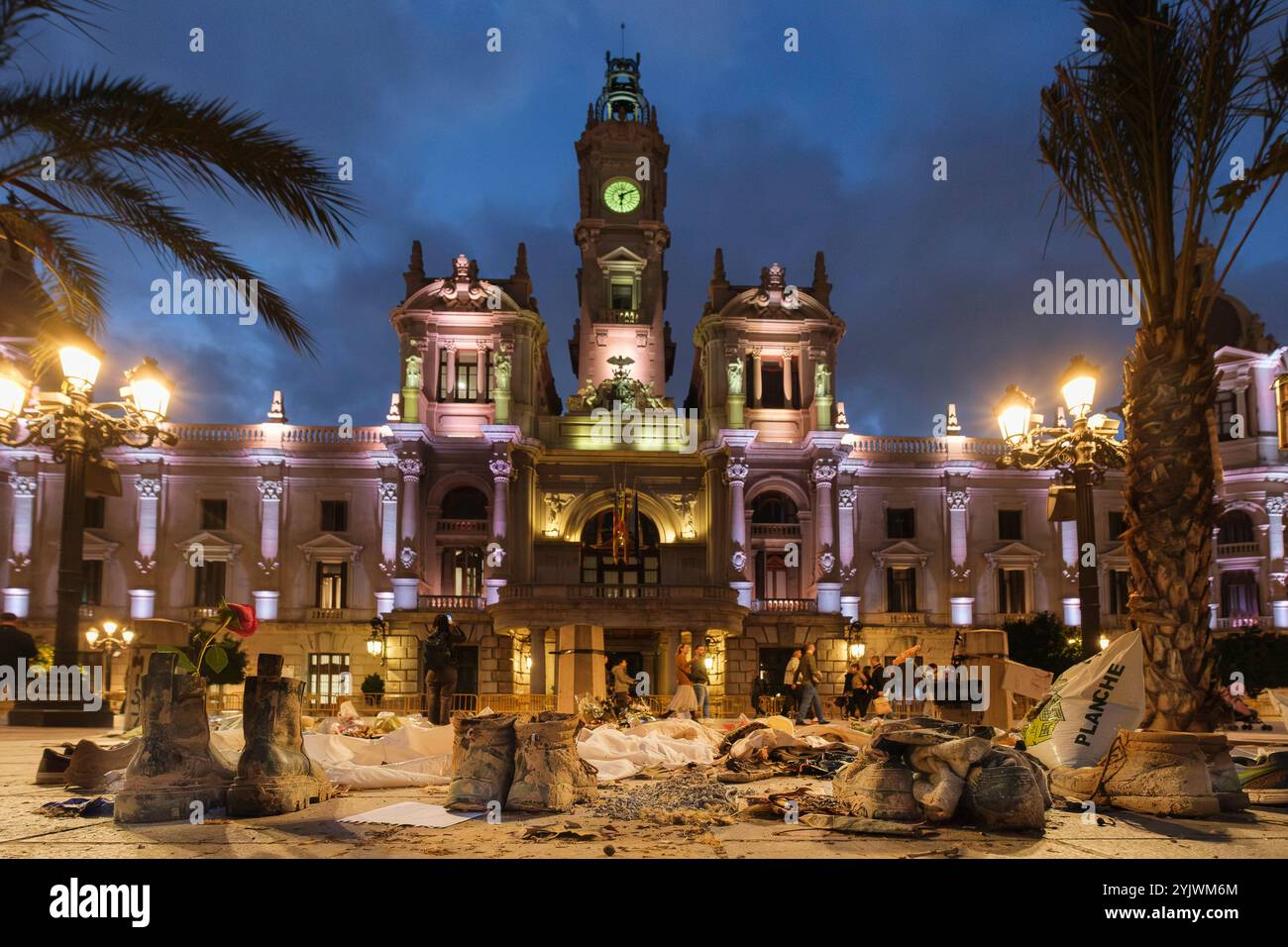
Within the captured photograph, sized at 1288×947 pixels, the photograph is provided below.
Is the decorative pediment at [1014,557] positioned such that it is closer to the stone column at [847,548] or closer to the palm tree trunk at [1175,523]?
the stone column at [847,548]

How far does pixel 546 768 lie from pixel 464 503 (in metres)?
32.5

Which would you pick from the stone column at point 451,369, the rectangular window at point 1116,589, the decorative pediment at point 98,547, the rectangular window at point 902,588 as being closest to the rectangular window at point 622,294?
the stone column at point 451,369

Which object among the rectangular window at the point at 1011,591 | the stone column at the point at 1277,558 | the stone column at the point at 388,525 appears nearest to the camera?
the stone column at the point at 1277,558

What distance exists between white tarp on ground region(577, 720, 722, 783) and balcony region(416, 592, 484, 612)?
81.7 feet

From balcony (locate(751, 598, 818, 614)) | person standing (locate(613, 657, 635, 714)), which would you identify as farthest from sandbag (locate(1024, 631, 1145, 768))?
balcony (locate(751, 598, 818, 614))

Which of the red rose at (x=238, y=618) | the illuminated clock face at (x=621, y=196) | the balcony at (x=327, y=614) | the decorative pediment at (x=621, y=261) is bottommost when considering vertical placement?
the balcony at (x=327, y=614)

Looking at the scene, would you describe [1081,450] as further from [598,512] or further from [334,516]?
[334,516]

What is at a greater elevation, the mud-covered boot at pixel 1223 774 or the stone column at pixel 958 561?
the stone column at pixel 958 561

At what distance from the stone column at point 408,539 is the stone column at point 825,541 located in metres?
14.8

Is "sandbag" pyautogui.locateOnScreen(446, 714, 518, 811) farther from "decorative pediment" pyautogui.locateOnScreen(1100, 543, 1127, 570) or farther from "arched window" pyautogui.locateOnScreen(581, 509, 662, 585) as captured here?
"decorative pediment" pyautogui.locateOnScreen(1100, 543, 1127, 570)

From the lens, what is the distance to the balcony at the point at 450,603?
37.2m

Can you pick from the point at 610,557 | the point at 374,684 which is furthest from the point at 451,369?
the point at 374,684
